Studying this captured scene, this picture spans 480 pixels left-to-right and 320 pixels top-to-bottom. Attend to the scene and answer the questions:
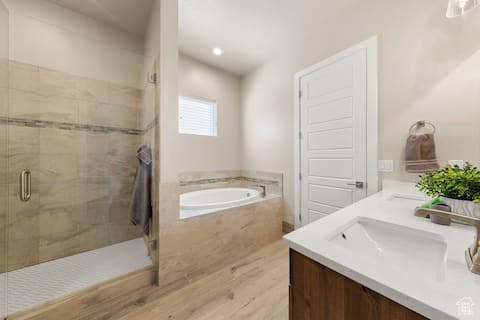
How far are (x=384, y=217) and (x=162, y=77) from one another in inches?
73.1

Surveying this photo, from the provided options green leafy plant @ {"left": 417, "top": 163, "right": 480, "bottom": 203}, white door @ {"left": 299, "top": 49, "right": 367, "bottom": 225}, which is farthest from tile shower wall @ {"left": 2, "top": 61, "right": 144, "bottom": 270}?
green leafy plant @ {"left": 417, "top": 163, "right": 480, "bottom": 203}

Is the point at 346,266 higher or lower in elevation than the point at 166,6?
lower

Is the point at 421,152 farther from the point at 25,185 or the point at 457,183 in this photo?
the point at 25,185

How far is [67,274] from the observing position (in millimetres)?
1555

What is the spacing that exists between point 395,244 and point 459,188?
1.30ft

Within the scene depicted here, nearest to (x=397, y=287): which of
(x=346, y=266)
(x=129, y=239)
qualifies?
(x=346, y=266)

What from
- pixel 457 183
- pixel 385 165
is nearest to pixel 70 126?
pixel 457 183

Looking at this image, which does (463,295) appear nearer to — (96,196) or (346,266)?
(346,266)

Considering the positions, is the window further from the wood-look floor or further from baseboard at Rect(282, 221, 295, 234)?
the wood-look floor

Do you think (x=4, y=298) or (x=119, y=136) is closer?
(x=4, y=298)

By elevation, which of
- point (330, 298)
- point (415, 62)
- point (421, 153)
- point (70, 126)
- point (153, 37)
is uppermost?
point (153, 37)

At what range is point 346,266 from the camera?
505 mm

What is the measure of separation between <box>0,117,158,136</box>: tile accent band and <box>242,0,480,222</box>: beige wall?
2150 mm

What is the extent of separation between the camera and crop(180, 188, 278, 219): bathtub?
73.8 inches
